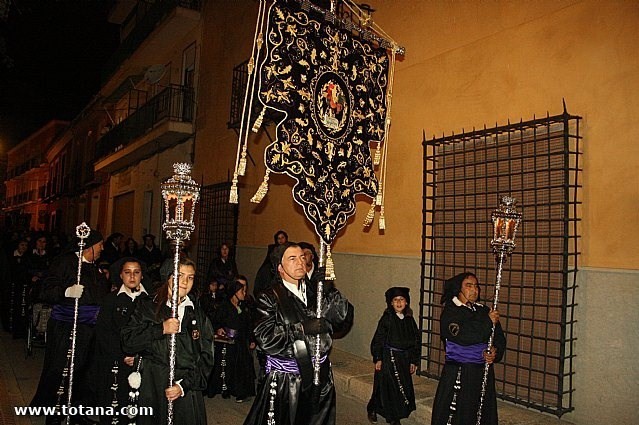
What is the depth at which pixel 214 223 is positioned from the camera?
13.6m

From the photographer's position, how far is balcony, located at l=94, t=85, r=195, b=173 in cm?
1544

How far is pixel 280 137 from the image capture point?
425cm

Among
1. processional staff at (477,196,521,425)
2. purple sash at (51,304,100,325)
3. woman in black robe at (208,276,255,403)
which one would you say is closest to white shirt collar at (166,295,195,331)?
purple sash at (51,304,100,325)

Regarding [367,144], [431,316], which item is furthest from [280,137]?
[431,316]

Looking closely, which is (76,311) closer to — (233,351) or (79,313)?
(79,313)

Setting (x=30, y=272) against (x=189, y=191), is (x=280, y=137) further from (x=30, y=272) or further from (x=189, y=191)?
(x=30, y=272)

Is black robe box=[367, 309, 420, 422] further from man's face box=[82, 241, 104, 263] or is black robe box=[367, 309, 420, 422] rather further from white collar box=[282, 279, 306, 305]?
man's face box=[82, 241, 104, 263]

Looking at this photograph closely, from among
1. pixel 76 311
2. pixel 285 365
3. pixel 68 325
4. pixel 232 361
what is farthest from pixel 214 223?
pixel 285 365

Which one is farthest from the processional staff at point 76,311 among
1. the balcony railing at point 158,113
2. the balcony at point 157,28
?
the balcony at point 157,28

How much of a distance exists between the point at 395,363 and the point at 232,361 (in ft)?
7.33

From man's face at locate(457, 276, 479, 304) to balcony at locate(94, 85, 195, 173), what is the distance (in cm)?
1194

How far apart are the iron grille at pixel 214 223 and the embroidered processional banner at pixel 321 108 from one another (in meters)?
7.86

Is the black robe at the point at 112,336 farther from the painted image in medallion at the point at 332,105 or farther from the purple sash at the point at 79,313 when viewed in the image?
the painted image in medallion at the point at 332,105

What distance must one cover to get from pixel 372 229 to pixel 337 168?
3.86 m
